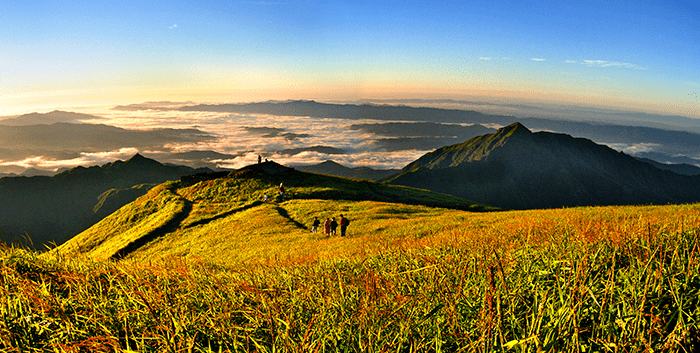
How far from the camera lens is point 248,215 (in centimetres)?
5200

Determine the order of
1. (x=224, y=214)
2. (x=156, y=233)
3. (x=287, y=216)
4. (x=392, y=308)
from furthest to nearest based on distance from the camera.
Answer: (x=224, y=214) < (x=156, y=233) < (x=287, y=216) < (x=392, y=308)

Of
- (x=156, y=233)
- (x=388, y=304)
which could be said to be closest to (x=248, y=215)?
(x=156, y=233)

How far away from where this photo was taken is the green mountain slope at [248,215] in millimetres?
33812

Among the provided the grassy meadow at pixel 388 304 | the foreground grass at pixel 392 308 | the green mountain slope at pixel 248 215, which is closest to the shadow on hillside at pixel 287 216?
the green mountain slope at pixel 248 215

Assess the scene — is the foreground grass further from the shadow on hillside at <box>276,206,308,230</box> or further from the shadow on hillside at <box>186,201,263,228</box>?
the shadow on hillside at <box>186,201,263,228</box>

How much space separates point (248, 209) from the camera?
59.1 m

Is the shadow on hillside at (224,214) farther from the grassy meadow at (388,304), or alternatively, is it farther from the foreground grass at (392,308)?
the foreground grass at (392,308)

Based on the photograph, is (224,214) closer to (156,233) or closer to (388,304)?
(156,233)

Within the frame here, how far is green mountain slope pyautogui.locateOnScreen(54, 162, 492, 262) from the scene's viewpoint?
33.8 meters

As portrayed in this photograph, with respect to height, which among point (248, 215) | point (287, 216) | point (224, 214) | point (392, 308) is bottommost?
point (224, 214)

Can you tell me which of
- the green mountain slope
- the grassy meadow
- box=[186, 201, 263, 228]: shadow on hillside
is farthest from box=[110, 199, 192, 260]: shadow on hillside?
the grassy meadow

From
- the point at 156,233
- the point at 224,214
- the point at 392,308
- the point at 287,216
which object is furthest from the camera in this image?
the point at 224,214

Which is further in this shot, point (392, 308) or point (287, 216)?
point (287, 216)

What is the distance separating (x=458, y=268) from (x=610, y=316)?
174cm
